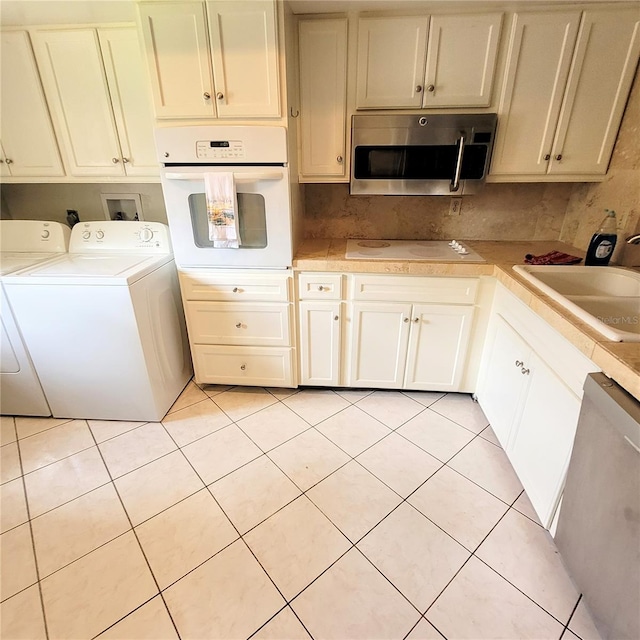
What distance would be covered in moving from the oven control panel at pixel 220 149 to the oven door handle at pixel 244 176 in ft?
0.27

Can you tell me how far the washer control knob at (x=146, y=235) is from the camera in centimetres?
204

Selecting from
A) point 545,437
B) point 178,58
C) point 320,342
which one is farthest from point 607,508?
point 178,58

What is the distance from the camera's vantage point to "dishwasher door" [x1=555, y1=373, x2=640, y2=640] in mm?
832

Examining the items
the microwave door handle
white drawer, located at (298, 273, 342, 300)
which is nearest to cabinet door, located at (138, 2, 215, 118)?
white drawer, located at (298, 273, 342, 300)

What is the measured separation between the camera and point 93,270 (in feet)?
5.67

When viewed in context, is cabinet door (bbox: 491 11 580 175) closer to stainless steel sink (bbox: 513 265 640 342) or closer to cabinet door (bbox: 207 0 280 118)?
stainless steel sink (bbox: 513 265 640 342)

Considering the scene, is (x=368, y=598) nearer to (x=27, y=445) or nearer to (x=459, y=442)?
(x=459, y=442)

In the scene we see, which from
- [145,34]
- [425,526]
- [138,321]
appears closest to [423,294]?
[425,526]

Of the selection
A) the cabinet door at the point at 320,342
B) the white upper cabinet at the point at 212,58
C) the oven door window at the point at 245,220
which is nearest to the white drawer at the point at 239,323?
the cabinet door at the point at 320,342

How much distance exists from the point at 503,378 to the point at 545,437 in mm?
423

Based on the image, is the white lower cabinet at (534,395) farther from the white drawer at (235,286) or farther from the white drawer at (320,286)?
the white drawer at (235,286)

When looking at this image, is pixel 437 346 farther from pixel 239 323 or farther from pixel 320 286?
pixel 239 323

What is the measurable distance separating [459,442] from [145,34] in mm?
2478

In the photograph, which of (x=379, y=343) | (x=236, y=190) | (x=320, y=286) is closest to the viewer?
(x=236, y=190)
